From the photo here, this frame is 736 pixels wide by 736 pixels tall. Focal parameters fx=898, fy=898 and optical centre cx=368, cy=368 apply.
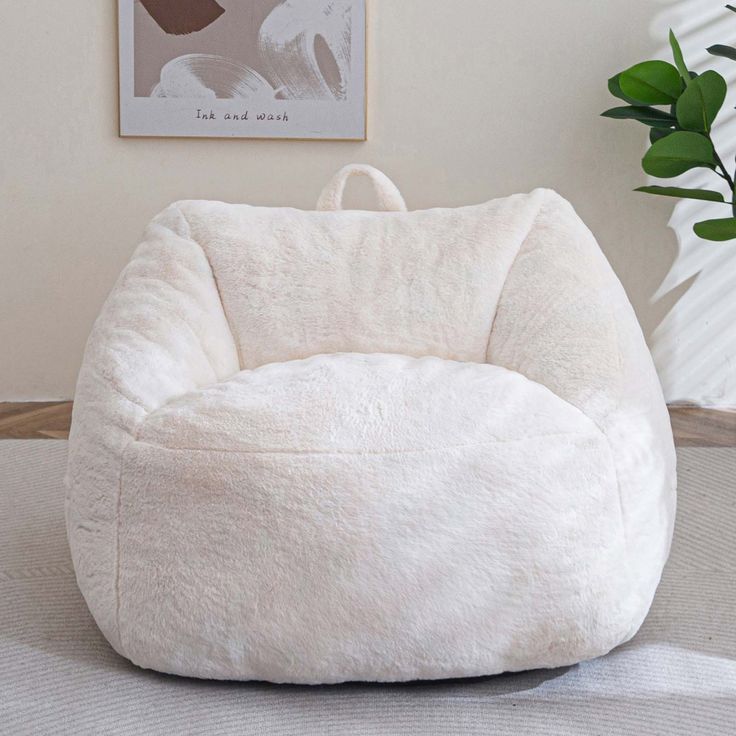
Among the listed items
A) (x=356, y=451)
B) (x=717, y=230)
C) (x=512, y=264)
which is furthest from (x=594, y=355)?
(x=717, y=230)

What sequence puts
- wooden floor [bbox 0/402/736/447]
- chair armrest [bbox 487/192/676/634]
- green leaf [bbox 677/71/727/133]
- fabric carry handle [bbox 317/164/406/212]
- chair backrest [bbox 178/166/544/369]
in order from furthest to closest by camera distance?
wooden floor [bbox 0/402/736/447] → green leaf [bbox 677/71/727/133] → fabric carry handle [bbox 317/164/406/212] → chair backrest [bbox 178/166/544/369] → chair armrest [bbox 487/192/676/634]

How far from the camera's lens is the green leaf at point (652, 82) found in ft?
7.43

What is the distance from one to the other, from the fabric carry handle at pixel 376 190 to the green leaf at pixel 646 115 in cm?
102

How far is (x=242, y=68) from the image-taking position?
258 centimetres

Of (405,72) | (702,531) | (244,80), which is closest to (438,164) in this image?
(405,72)

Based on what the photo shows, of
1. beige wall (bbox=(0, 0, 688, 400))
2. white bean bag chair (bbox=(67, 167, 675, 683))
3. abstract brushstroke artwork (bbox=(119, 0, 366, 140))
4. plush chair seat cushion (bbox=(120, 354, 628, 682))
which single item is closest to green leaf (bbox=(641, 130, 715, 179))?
beige wall (bbox=(0, 0, 688, 400))

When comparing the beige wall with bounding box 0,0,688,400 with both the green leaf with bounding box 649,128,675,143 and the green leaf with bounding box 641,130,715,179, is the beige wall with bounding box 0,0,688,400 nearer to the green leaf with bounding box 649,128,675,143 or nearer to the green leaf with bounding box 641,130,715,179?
the green leaf with bounding box 649,128,675,143

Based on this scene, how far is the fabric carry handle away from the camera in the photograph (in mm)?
1633

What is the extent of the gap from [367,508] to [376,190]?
2.60 feet

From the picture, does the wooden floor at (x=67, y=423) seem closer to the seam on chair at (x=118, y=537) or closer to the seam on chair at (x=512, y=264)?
the seam on chair at (x=512, y=264)

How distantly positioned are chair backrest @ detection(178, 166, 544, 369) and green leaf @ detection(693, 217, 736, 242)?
1.00 m

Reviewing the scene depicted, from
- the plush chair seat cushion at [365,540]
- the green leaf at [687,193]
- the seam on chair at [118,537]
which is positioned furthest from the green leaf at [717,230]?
the seam on chair at [118,537]

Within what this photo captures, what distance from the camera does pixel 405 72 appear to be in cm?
262

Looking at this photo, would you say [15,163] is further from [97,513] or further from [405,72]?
[97,513]
